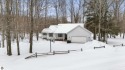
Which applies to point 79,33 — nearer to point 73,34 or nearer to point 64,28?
point 73,34

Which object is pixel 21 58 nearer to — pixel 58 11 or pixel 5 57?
pixel 5 57

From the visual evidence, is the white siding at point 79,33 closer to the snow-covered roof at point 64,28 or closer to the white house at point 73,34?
the white house at point 73,34

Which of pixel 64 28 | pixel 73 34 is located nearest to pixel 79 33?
pixel 73 34


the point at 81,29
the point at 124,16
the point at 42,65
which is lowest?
the point at 42,65

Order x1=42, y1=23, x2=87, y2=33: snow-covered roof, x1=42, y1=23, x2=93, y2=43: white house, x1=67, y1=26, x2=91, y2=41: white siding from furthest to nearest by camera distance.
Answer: x1=42, y1=23, x2=87, y2=33: snow-covered roof → x1=67, y1=26, x2=91, y2=41: white siding → x1=42, y1=23, x2=93, y2=43: white house

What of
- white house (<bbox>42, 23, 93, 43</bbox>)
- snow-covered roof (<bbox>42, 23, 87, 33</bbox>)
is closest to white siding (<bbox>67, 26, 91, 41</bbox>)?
white house (<bbox>42, 23, 93, 43</bbox>)

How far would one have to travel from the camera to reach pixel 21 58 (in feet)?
90.3

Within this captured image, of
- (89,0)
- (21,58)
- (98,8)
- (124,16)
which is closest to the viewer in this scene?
(21,58)

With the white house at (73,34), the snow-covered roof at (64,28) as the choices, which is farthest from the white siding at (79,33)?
the snow-covered roof at (64,28)

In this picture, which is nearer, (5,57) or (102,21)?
(5,57)

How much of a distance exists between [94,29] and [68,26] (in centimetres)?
637

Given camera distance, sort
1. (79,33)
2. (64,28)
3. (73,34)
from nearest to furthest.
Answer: (73,34) → (79,33) → (64,28)

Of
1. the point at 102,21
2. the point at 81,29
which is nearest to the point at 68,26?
the point at 81,29

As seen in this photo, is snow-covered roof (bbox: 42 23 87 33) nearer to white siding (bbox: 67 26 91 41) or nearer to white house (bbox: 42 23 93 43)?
white house (bbox: 42 23 93 43)
